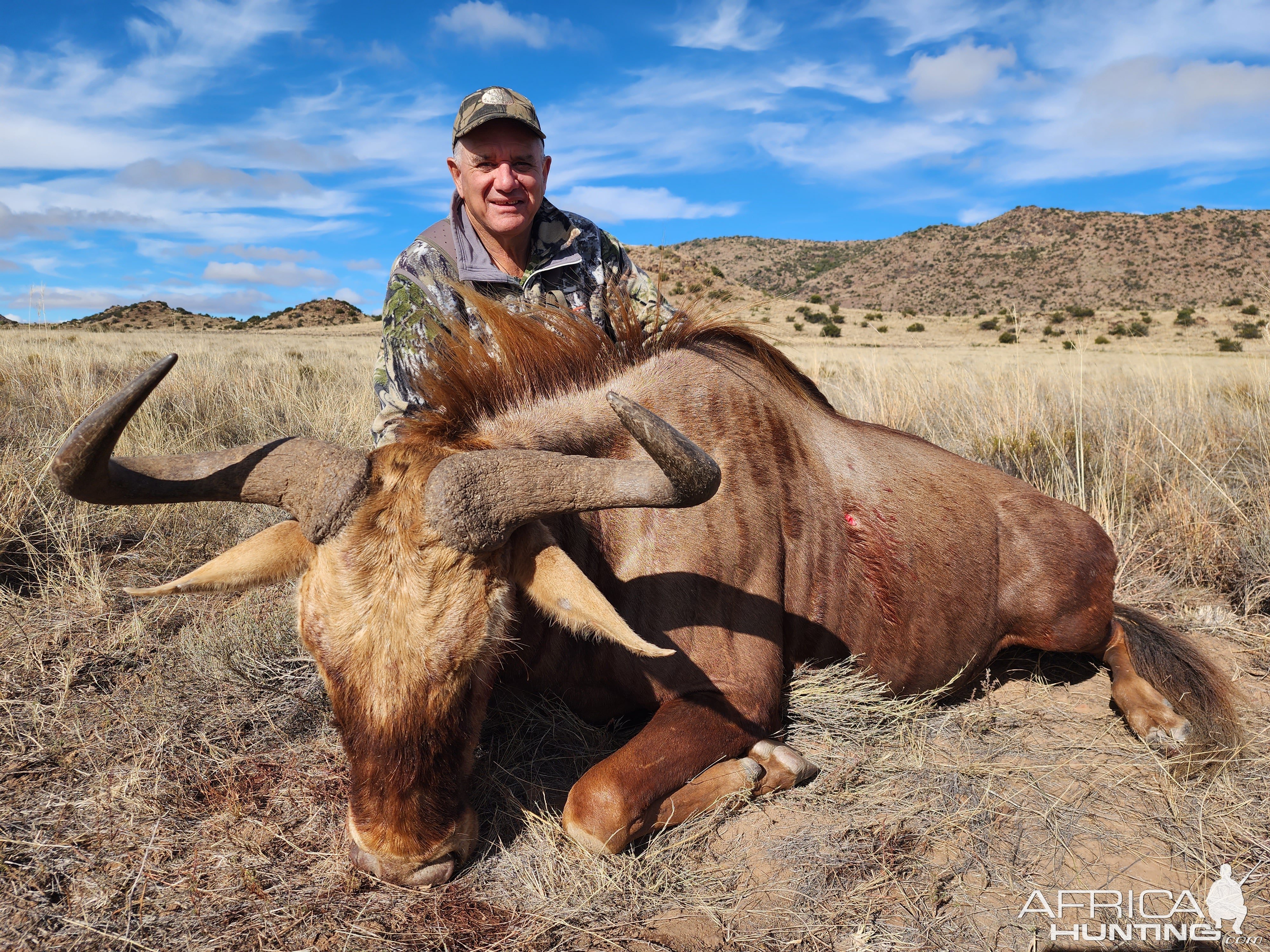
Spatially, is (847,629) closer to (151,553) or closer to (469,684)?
(469,684)

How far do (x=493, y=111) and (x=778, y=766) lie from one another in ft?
13.3

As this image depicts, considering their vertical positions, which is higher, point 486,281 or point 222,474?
point 486,281

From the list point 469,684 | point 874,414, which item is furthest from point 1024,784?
point 874,414

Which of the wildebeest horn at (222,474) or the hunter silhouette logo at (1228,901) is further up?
the wildebeest horn at (222,474)

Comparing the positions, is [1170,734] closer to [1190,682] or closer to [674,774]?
[1190,682]

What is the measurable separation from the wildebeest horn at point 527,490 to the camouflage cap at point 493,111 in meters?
3.11

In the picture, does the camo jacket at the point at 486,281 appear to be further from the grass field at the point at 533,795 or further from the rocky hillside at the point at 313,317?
the rocky hillside at the point at 313,317

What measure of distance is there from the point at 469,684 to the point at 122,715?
2029 millimetres

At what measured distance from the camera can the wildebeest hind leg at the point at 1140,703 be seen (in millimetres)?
3533

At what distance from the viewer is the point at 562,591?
238cm

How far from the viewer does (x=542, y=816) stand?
2795 mm

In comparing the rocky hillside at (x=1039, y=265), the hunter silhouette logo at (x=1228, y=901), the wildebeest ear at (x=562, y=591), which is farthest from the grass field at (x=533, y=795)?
the rocky hillside at (x=1039, y=265)

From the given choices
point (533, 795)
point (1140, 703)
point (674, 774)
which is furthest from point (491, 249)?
point (1140, 703)

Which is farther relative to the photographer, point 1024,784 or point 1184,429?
point 1184,429
